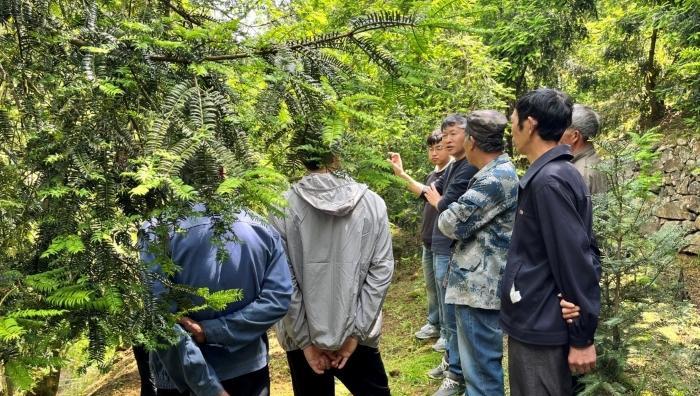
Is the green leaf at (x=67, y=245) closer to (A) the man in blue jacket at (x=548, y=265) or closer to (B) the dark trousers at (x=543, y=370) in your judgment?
A: (A) the man in blue jacket at (x=548, y=265)

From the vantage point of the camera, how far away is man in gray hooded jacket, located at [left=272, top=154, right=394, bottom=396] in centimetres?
287

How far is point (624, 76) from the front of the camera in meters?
11.9

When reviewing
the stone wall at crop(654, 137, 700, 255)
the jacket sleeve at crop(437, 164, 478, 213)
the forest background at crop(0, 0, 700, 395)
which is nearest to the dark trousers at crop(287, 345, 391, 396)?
the jacket sleeve at crop(437, 164, 478, 213)

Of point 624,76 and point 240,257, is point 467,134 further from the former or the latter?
point 624,76

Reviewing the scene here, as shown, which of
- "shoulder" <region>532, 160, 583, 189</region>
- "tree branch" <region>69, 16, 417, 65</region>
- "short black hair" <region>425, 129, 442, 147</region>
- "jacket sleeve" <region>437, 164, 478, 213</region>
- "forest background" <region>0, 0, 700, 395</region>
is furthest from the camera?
"short black hair" <region>425, 129, 442, 147</region>

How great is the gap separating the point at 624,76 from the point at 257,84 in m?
12.5

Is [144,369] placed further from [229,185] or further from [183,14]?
[229,185]

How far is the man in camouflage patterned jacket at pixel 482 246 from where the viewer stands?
3018 mm

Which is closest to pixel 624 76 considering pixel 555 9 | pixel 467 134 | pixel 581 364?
pixel 555 9

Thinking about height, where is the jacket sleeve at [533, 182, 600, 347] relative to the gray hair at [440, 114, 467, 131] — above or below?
below

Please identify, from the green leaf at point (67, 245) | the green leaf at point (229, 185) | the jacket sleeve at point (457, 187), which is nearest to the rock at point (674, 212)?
the jacket sleeve at point (457, 187)

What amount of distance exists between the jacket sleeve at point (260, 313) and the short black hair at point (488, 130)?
4.67ft

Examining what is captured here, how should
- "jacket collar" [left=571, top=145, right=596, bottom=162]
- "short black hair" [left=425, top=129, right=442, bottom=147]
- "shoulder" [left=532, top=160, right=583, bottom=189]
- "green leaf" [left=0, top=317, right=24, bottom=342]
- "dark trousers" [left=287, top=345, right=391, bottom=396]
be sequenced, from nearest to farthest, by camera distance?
"green leaf" [left=0, top=317, right=24, bottom=342] → "shoulder" [left=532, top=160, right=583, bottom=189] → "dark trousers" [left=287, top=345, right=391, bottom=396] → "jacket collar" [left=571, top=145, right=596, bottom=162] → "short black hair" [left=425, top=129, right=442, bottom=147]

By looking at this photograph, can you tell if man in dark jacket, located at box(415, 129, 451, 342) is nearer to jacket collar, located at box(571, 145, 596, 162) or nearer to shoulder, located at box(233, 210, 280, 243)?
jacket collar, located at box(571, 145, 596, 162)
